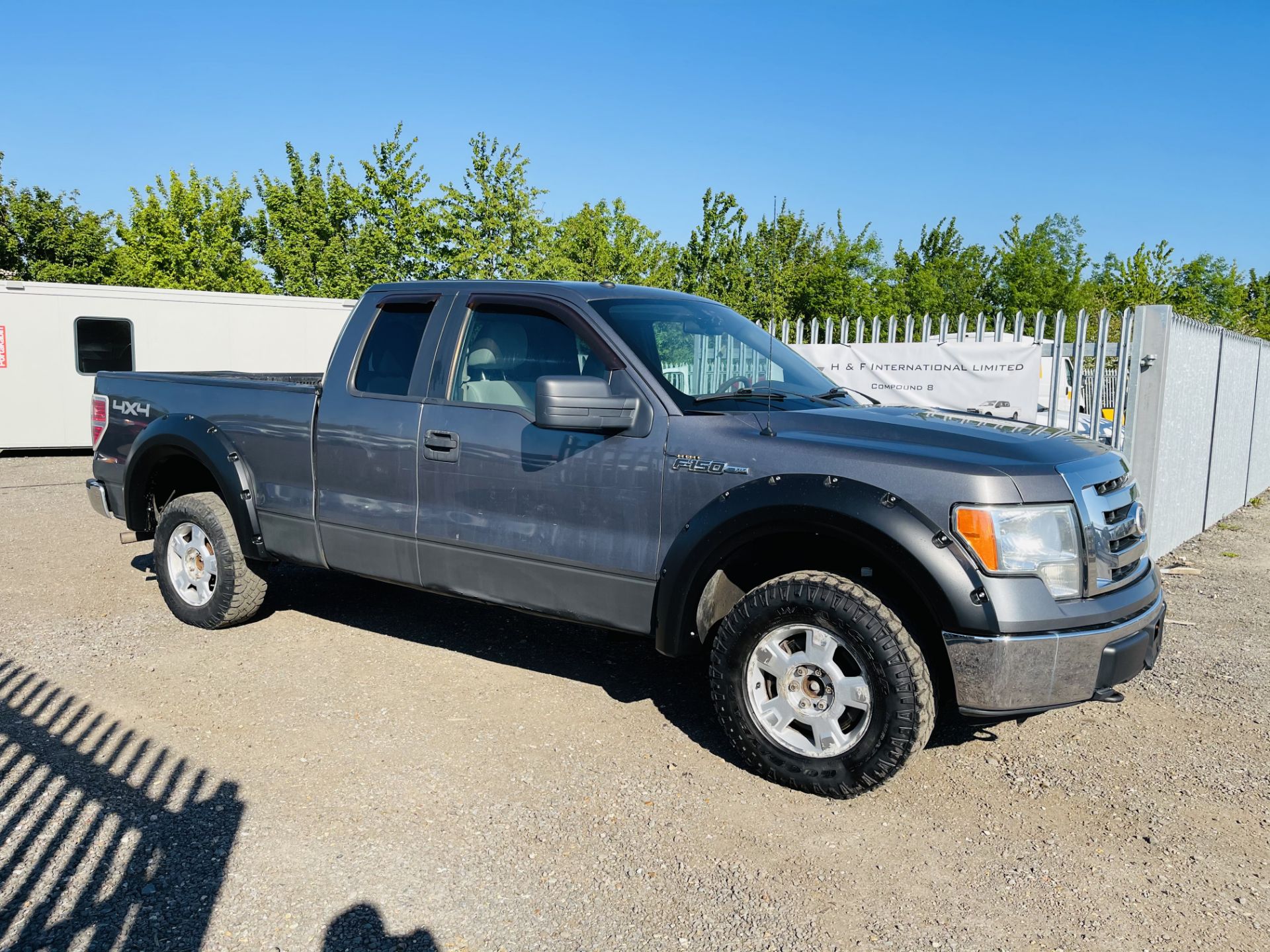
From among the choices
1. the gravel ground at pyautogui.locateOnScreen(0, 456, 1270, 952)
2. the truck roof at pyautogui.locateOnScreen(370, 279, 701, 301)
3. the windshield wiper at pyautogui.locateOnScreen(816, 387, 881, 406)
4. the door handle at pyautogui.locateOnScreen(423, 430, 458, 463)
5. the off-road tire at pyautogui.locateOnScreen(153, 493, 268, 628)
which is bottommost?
the gravel ground at pyautogui.locateOnScreen(0, 456, 1270, 952)

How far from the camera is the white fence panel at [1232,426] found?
10.0 m

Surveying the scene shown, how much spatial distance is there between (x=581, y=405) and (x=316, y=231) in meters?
27.1

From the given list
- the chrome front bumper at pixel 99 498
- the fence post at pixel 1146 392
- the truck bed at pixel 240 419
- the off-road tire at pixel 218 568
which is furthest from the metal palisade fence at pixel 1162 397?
the chrome front bumper at pixel 99 498

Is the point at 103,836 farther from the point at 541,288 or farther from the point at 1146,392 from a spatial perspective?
the point at 1146,392

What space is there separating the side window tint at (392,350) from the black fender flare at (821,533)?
183 centimetres

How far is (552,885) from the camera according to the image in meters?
3.31

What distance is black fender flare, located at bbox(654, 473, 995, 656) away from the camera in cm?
361

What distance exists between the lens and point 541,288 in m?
4.89

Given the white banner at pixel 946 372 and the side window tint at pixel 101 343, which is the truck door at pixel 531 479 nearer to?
the white banner at pixel 946 372

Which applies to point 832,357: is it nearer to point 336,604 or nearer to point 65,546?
point 336,604

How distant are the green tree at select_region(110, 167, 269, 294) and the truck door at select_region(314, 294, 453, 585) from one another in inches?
1133

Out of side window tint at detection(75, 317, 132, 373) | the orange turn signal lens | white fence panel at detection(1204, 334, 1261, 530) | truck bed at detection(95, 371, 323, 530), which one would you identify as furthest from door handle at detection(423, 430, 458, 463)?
side window tint at detection(75, 317, 132, 373)

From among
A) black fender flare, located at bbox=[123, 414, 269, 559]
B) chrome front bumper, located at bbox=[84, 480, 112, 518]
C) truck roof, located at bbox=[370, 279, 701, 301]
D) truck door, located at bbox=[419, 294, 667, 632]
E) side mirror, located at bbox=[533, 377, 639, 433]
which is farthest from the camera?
chrome front bumper, located at bbox=[84, 480, 112, 518]

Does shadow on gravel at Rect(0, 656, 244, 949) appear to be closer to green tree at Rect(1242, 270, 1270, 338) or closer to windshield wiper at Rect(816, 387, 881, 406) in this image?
windshield wiper at Rect(816, 387, 881, 406)
